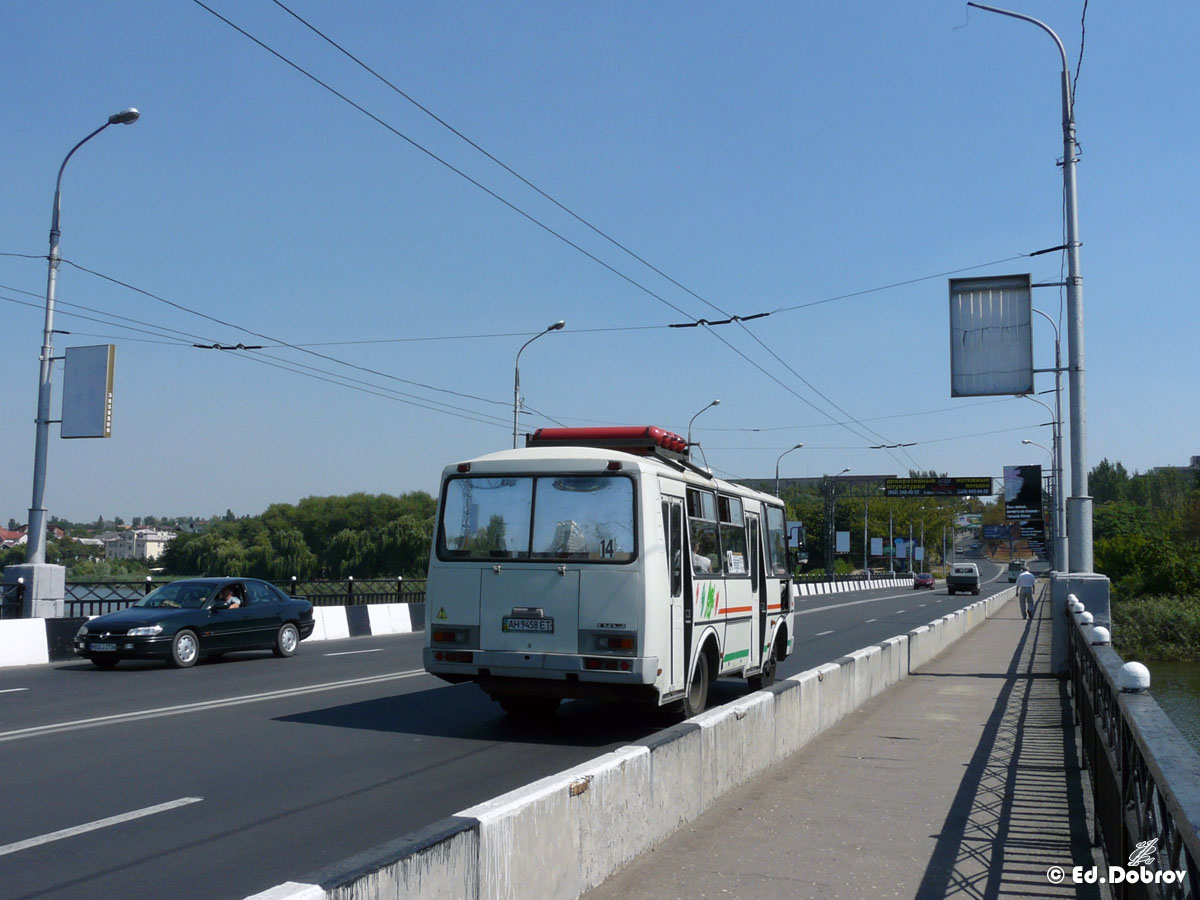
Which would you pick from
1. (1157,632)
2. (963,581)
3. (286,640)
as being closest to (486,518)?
(286,640)

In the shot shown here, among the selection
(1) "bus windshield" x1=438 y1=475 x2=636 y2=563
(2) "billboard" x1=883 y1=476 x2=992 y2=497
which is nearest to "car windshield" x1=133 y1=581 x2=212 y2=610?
(1) "bus windshield" x1=438 y1=475 x2=636 y2=563

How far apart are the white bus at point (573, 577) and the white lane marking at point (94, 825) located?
3.65 m

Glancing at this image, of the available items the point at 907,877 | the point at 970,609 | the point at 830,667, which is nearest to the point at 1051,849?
the point at 907,877

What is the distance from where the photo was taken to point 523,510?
1091 centimetres

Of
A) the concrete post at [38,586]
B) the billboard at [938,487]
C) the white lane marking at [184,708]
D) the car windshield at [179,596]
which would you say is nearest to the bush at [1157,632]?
the billboard at [938,487]

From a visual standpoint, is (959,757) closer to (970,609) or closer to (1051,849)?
(1051,849)

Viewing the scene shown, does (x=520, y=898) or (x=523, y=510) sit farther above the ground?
(x=523, y=510)

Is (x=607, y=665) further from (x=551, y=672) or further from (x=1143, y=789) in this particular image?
(x=1143, y=789)

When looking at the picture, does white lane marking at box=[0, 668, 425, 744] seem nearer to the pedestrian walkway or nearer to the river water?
the pedestrian walkway

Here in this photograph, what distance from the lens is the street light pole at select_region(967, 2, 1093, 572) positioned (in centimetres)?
1673

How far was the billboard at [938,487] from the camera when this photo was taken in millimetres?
82000

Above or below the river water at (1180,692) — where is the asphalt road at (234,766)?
above

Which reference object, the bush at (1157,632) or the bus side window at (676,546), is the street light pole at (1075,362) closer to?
the bus side window at (676,546)

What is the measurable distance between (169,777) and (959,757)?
280 inches
